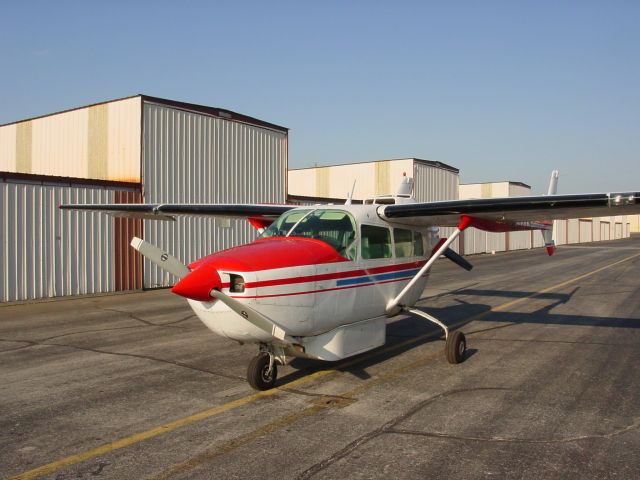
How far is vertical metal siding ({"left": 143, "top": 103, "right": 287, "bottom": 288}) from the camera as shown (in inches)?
739

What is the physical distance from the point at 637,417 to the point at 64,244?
50.9ft

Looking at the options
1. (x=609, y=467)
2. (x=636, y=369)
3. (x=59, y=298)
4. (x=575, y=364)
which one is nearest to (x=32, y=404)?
(x=609, y=467)

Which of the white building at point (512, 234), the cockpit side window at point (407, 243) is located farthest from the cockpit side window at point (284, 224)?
the white building at point (512, 234)

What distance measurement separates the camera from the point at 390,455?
4.56m

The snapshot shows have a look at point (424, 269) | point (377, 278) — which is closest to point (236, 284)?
point (377, 278)

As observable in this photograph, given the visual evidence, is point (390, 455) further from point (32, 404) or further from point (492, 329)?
point (492, 329)

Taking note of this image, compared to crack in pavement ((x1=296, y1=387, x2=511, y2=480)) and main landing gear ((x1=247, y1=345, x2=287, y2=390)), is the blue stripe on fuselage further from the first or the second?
crack in pavement ((x1=296, y1=387, x2=511, y2=480))

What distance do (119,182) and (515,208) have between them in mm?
13996

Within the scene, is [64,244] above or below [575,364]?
above

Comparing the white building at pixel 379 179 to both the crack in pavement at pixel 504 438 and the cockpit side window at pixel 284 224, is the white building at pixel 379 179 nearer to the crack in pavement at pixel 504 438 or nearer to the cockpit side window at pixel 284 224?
the cockpit side window at pixel 284 224

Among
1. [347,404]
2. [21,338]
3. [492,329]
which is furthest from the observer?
[492,329]

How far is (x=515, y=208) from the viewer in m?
7.49

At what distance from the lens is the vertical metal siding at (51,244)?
1502cm

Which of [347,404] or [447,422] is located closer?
[447,422]
